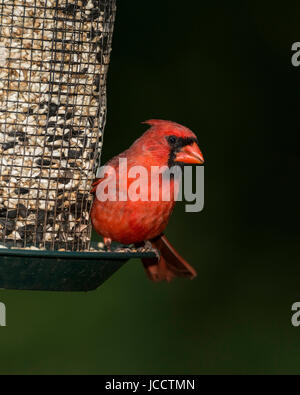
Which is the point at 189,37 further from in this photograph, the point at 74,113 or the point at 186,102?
the point at 74,113

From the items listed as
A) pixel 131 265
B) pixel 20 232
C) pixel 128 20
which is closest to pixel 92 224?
pixel 20 232

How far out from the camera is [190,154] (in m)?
4.74

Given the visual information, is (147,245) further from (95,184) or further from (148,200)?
(95,184)

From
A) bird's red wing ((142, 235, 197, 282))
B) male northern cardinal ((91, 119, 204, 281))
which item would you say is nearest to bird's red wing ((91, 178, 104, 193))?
male northern cardinal ((91, 119, 204, 281))

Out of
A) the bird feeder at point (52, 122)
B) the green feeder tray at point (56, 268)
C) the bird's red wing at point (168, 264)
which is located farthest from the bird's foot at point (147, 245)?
the green feeder tray at point (56, 268)

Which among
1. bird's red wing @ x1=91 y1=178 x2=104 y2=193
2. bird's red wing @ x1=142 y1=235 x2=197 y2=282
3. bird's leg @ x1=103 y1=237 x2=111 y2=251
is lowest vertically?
bird's leg @ x1=103 y1=237 x2=111 y2=251

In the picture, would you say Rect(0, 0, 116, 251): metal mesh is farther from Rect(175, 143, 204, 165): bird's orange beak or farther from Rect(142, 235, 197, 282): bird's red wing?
Rect(142, 235, 197, 282): bird's red wing

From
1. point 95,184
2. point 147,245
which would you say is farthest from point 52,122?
point 147,245

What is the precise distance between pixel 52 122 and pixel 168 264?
4.37ft

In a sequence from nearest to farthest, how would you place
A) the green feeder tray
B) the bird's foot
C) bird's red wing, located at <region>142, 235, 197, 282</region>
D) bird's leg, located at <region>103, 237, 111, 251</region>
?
the green feeder tray → bird's leg, located at <region>103, 237, 111, 251</region> → the bird's foot → bird's red wing, located at <region>142, 235, 197, 282</region>

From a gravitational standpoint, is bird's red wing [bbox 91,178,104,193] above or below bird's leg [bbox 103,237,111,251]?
above

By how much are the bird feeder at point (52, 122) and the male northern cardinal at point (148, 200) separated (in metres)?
0.15

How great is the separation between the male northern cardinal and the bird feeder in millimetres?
147

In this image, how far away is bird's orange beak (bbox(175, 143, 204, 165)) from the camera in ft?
15.4
